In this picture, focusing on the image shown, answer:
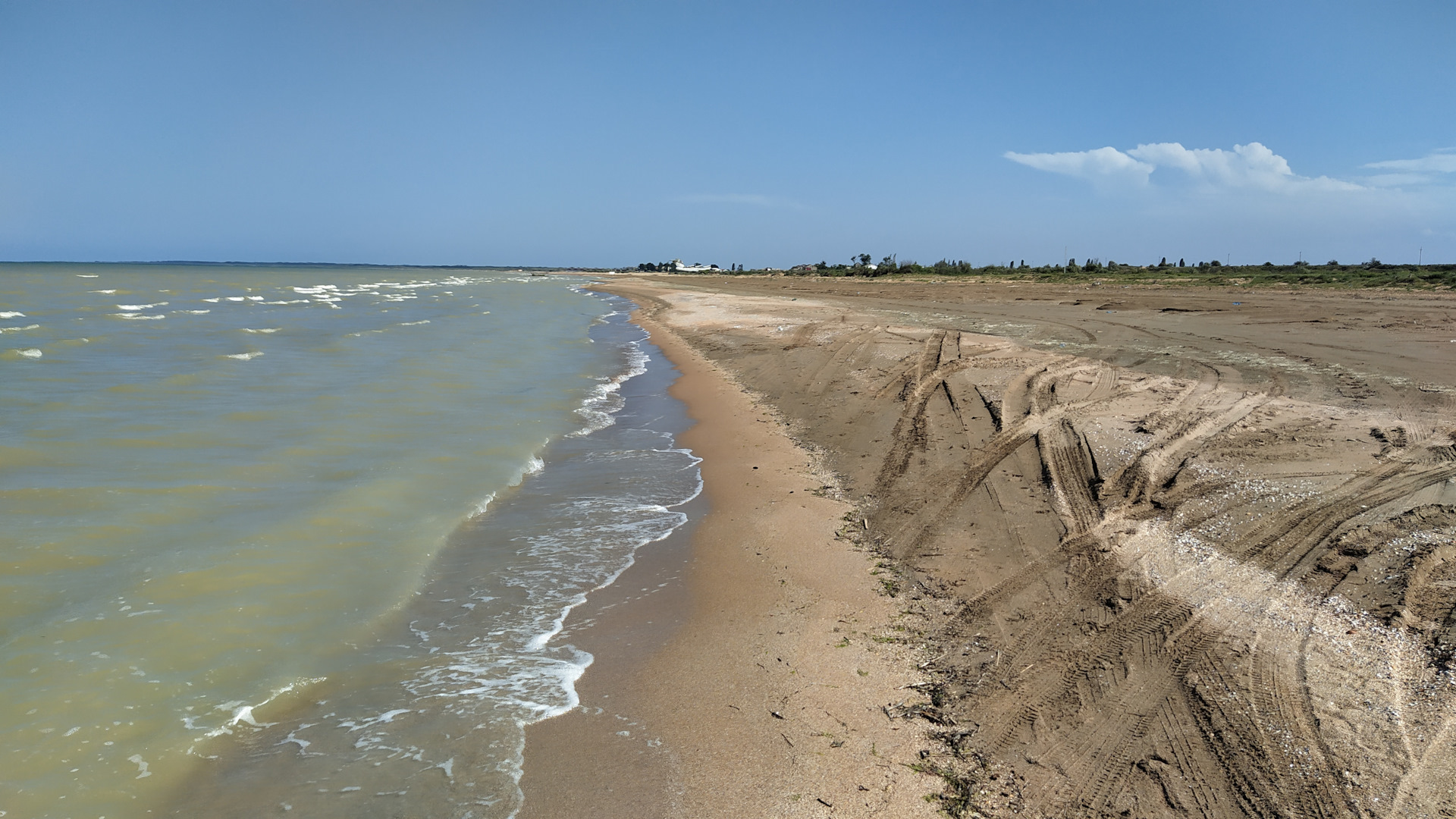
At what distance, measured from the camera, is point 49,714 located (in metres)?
3.61

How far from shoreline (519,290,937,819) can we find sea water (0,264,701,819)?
28cm

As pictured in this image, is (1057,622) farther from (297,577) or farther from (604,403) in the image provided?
(604,403)

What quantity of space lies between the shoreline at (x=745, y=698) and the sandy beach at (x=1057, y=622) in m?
0.02

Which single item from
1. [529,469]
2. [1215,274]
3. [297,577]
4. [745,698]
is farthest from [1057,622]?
[1215,274]

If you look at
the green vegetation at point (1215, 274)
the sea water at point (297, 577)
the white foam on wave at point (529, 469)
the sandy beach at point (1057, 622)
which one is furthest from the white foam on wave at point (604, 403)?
the green vegetation at point (1215, 274)

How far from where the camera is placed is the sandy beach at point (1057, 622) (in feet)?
9.96

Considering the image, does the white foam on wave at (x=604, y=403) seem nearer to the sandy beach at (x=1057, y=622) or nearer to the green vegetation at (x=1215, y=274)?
the sandy beach at (x=1057, y=622)

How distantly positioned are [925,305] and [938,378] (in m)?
16.5

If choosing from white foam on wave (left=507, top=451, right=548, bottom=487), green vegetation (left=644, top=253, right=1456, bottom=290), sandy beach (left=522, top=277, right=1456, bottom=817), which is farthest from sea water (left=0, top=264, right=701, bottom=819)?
green vegetation (left=644, top=253, right=1456, bottom=290)

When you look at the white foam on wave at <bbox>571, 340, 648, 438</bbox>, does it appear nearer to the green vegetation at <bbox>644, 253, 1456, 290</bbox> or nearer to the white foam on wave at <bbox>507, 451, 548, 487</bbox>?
the white foam on wave at <bbox>507, 451, 548, 487</bbox>

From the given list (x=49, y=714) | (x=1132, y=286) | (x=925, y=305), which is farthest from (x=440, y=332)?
(x=1132, y=286)

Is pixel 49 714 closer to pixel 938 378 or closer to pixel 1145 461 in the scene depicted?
pixel 1145 461

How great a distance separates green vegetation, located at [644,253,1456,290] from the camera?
3042 centimetres

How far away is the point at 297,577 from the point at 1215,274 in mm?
46495
